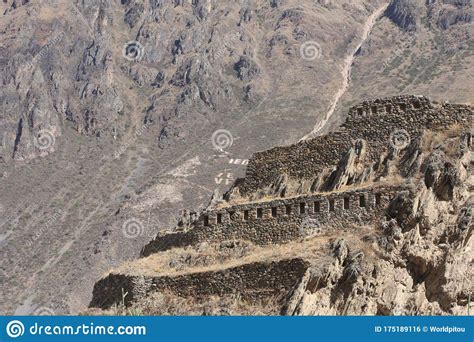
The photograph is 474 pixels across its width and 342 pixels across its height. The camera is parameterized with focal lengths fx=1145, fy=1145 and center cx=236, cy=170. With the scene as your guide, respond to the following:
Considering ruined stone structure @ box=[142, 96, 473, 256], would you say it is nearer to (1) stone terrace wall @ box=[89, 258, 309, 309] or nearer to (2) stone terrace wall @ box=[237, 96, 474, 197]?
(2) stone terrace wall @ box=[237, 96, 474, 197]

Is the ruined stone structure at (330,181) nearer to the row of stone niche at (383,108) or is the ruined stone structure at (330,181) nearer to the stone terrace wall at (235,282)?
the row of stone niche at (383,108)

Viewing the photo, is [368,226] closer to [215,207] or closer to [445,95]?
[215,207]

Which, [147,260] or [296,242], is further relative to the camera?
[147,260]
